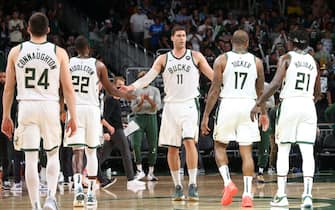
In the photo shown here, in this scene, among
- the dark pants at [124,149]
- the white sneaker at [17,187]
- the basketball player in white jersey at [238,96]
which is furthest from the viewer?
the white sneaker at [17,187]

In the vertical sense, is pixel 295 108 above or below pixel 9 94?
below

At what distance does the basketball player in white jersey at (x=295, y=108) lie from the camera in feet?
37.0

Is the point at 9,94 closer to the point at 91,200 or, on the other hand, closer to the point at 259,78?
Answer: the point at 91,200

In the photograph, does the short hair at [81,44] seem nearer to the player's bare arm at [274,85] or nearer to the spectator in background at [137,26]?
the player's bare arm at [274,85]

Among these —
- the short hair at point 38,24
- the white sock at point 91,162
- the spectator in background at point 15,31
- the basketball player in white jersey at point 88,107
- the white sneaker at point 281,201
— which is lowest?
the white sneaker at point 281,201

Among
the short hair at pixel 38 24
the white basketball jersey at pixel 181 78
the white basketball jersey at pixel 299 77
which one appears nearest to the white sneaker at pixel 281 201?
the white basketball jersey at pixel 299 77

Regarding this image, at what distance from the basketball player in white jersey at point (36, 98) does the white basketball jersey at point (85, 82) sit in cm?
204

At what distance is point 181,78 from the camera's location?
504 inches

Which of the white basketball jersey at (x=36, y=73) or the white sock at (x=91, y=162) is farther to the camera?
the white sock at (x=91, y=162)

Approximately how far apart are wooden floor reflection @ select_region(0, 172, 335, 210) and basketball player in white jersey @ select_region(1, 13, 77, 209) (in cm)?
196

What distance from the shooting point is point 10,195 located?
14.8m

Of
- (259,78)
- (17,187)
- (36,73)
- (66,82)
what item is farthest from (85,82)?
(17,187)

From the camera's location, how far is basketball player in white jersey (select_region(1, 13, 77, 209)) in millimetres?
10164

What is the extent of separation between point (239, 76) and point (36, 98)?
3.00 metres
